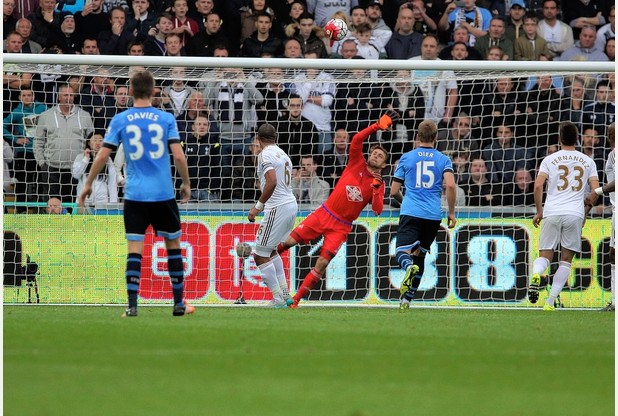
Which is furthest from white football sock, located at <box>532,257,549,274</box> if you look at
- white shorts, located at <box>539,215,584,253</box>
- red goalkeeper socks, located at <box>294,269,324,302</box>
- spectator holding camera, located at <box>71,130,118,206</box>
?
spectator holding camera, located at <box>71,130,118,206</box>

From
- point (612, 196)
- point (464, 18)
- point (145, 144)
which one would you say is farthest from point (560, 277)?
point (464, 18)

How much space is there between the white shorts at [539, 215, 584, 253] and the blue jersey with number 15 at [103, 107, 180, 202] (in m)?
5.03

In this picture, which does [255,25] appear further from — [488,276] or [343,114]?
[488,276]

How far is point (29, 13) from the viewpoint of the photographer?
1859 cm

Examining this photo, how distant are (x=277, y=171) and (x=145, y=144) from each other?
3182mm

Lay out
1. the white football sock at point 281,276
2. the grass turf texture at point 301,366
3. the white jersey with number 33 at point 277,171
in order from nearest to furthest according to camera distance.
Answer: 1. the grass turf texture at point 301,366
2. the white jersey with number 33 at point 277,171
3. the white football sock at point 281,276

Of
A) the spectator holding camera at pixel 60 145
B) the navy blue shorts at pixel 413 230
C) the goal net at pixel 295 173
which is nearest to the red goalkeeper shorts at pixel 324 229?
the navy blue shorts at pixel 413 230

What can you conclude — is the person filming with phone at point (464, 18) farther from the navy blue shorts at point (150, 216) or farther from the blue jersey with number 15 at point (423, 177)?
the navy blue shorts at point (150, 216)

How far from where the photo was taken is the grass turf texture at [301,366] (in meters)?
5.83

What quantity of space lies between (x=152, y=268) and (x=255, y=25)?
533cm

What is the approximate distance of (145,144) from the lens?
33.4 feet

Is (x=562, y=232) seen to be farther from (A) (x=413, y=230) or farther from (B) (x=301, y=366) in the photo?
(B) (x=301, y=366)

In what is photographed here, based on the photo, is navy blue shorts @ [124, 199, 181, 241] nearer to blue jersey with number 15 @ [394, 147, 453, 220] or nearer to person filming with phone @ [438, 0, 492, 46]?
blue jersey with number 15 @ [394, 147, 453, 220]

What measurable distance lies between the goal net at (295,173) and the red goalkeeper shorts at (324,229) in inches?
55.4
